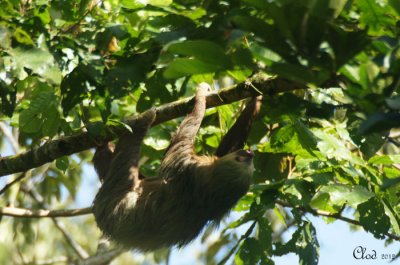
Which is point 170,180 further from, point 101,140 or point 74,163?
point 74,163

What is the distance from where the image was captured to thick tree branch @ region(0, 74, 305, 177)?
5.88 meters

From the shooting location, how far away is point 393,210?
6.21 meters

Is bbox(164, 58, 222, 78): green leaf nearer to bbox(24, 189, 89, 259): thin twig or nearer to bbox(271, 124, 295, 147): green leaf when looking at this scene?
bbox(271, 124, 295, 147): green leaf

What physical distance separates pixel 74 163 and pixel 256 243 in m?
3.88

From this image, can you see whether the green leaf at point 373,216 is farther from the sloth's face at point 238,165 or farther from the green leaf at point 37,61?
the green leaf at point 37,61

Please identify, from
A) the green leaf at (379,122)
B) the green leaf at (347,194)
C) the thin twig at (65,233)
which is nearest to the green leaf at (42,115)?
the green leaf at (347,194)

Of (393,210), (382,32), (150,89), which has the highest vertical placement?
(382,32)

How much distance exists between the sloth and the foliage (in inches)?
13.7

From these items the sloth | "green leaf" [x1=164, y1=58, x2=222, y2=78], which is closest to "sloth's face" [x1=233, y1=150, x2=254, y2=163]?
the sloth

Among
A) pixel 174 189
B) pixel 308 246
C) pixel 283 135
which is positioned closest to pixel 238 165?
pixel 283 135

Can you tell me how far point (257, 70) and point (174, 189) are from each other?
4.68 meters

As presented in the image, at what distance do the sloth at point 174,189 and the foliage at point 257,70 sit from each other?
0.35m

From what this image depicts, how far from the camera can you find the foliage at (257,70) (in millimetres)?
2561

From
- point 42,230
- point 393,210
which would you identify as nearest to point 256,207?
point 393,210
